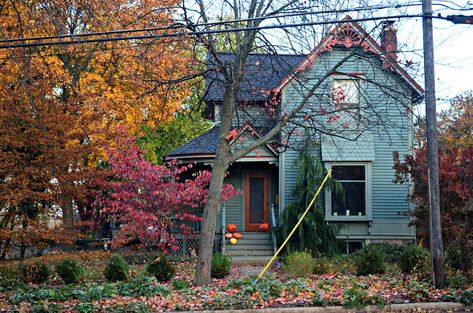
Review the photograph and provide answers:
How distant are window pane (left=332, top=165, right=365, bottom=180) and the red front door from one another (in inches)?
116

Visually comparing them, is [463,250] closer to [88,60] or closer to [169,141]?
[88,60]

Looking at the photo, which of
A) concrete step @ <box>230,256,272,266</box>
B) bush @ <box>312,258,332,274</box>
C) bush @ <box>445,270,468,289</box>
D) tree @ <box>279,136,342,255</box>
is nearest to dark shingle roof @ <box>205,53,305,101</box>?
tree @ <box>279,136,342,255</box>

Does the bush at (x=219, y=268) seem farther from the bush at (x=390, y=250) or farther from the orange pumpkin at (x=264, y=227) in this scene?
the orange pumpkin at (x=264, y=227)

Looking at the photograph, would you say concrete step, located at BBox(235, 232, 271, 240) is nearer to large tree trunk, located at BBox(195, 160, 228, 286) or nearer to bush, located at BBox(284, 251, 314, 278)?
bush, located at BBox(284, 251, 314, 278)

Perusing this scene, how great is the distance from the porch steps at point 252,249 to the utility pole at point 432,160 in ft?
27.0

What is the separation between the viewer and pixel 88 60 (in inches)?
953

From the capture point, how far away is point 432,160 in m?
11.8

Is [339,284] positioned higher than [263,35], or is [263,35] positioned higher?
[263,35]

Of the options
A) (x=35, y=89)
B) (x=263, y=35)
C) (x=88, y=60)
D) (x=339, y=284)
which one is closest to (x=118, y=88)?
(x=88, y=60)

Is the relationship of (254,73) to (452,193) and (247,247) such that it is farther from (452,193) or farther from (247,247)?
(247,247)

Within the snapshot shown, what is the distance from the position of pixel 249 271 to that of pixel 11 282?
694cm

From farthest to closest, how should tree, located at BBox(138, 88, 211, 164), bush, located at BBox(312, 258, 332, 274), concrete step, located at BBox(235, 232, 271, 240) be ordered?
tree, located at BBox(138, 88, 211, 164) → concrete step, located at BBox(235, 232, 271, 240) → bush, located at BBox(312, 258, 332, 274)

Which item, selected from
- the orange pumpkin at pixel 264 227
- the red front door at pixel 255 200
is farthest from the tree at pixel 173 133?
the orange pumpkin at pixel 264 227

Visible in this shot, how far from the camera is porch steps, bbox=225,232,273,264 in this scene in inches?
759
